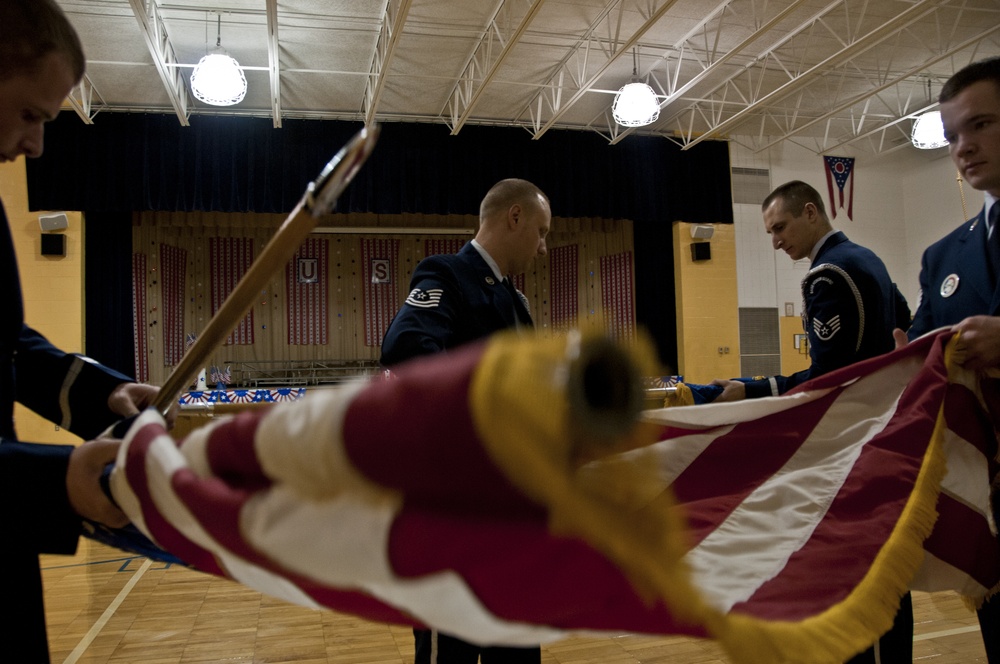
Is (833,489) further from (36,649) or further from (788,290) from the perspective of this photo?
(788,290)

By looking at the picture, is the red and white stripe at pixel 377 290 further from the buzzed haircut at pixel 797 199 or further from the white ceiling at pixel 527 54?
the buzzed haircut at pixel 797 199

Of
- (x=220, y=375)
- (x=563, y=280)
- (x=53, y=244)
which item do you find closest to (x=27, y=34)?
(x=53, y=244)

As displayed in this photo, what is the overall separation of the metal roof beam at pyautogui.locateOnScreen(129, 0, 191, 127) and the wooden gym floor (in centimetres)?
417

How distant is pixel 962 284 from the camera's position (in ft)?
5.36

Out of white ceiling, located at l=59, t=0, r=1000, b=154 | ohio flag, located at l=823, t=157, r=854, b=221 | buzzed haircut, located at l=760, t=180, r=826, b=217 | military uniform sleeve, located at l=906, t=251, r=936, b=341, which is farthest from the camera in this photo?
ohio flag, located at l=823, t=157, r=854, b=221

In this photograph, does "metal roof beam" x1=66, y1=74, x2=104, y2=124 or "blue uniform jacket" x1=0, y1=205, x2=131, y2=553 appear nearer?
"blue uniform jacket" x1=0, y1=205, x2=131, y2=553

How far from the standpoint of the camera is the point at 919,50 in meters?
7.23

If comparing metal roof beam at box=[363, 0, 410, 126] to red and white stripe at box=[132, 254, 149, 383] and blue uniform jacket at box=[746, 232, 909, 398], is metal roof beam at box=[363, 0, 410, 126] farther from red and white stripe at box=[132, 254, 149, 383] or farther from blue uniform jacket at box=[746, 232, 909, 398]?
blue uniform jacket at box=[746, 232, 909, 398]

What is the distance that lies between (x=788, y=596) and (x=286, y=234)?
2.59 feet

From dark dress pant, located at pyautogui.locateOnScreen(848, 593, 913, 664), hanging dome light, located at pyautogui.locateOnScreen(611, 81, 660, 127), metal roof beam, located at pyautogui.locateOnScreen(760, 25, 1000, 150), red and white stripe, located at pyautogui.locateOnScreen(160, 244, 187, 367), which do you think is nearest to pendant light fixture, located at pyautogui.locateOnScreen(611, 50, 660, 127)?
hanging dome light, located at pyautogui.locateOnScreen(611, 81, 660, 127)

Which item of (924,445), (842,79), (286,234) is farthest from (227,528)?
(842,79)

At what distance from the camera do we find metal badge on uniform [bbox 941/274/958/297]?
1661 mm

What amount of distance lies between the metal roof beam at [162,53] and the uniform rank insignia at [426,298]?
4.58 m

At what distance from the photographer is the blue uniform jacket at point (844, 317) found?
204 centimetres
